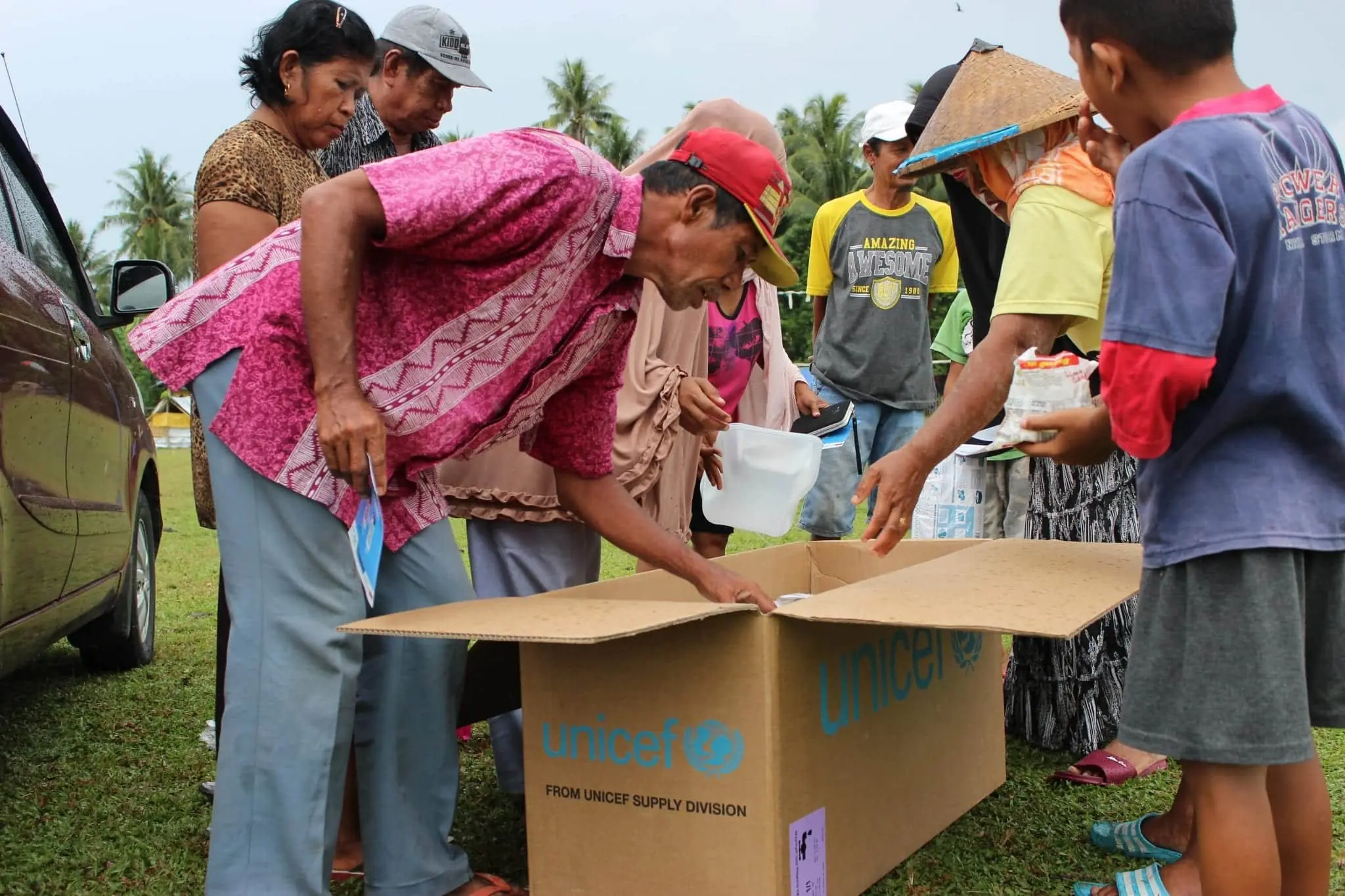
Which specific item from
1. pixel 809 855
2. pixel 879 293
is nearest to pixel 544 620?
pixel 809 855

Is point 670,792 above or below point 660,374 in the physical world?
below

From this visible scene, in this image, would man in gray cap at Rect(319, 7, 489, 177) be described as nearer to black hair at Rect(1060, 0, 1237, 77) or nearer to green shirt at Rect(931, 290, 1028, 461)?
black hair at Rect(1060, 0, 1237, 77)

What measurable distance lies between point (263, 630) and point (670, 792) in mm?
704

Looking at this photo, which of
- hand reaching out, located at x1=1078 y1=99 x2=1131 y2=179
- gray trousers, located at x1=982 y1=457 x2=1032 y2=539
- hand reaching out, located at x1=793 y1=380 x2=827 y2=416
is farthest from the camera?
hand reaching out, located at x1=793 y1=380 x2=827 y2=416

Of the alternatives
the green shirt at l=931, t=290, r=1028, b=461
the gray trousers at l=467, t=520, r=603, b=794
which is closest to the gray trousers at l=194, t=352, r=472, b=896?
the gray trousers at l=467, t=520, r=603, b=794

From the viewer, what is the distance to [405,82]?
3191mm

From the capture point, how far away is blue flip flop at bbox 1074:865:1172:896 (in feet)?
6.52

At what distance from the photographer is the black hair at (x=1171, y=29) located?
5.25 feet

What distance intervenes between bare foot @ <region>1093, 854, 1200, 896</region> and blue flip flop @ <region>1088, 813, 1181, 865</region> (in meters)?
0.37

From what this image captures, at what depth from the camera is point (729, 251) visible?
201 cm

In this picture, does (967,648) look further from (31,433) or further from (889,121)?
(889,121)

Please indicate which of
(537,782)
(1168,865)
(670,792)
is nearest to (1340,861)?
(1168,865)

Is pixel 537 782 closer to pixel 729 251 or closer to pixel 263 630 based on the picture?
pixel 263 630

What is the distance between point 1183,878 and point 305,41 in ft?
7.55
